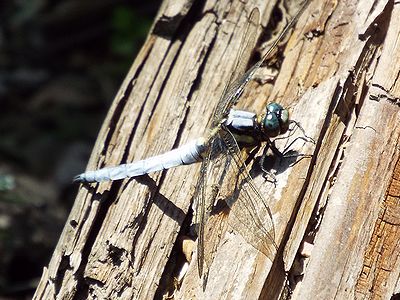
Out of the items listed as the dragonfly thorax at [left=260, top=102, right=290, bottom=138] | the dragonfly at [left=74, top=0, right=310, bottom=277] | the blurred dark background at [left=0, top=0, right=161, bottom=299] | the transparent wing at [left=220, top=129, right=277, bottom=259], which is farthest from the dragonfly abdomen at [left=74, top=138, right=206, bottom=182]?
the blurred dark background at [left=0, top=0, right=161, bottom=299]

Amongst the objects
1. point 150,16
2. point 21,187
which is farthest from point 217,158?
point 150,16

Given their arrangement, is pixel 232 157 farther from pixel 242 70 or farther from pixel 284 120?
pixel 242 70

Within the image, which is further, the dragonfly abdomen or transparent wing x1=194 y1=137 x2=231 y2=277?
the dragonfly abdomen

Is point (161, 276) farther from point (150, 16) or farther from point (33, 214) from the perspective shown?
point (150, 16)

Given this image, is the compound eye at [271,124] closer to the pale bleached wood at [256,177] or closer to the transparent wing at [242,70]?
the pale bleached wood at [256,177]

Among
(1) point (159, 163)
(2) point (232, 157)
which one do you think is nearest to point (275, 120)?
(2) point (232, 157)

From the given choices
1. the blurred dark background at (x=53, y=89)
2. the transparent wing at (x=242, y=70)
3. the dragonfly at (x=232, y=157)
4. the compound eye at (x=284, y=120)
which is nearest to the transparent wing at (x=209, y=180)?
the dragonfly at (x=232, y=157)

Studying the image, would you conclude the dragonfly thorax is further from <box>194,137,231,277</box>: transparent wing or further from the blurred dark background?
the blurred dark background
